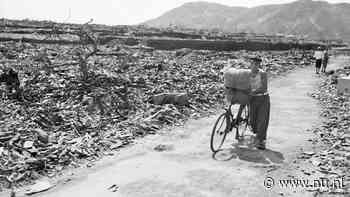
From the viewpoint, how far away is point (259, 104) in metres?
5.50

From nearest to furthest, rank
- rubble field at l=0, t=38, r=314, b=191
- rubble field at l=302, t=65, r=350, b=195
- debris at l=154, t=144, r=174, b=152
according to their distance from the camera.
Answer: rubble field at l=302, t=65, r=350, b=195
rubble field at l=0, t=38, r=314, b=191
debris at l=154, t=144, r=174, b=152

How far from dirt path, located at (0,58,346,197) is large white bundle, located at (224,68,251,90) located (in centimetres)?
111

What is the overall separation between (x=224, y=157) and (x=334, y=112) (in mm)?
4435

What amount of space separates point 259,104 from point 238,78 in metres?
0.67

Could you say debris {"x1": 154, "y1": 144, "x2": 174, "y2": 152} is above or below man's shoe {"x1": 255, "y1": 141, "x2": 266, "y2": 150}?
below

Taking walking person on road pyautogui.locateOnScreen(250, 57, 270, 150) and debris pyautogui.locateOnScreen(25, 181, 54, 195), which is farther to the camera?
walking person on road pyautogui.locateOnScreen(250, 57, 270, 150)

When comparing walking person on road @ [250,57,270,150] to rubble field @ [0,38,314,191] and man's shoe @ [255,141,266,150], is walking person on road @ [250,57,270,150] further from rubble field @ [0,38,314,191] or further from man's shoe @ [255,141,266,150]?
rubble field @ [0,38,314,191]

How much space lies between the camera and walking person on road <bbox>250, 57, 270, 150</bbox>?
207 inches

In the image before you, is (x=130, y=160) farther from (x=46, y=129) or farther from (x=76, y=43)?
(x=76, y=43)

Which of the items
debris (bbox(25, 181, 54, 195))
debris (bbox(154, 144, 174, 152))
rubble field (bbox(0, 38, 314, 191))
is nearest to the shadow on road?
debris (bbox(154, 144, 174, 152))

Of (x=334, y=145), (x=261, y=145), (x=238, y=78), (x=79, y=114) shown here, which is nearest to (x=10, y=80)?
(x=79, y=114)

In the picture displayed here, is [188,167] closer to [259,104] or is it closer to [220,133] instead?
[220,133]

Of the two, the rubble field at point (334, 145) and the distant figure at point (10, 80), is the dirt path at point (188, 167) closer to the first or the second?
the rubble field at point (334, 145)

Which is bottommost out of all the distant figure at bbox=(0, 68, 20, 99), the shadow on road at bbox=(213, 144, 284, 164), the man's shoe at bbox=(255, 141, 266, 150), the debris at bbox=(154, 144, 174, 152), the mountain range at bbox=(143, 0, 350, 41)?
the debris at bbox=(154, 144, 174, 152)
